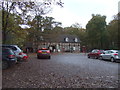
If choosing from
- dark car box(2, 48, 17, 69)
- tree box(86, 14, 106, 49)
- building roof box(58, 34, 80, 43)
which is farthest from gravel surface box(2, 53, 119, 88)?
building roof box(58, 34, 80, 43)

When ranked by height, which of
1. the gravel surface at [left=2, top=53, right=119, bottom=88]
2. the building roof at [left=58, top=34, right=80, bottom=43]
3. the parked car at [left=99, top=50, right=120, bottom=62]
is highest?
the building roof at [left=58, top=34, right=80, bottom=43]

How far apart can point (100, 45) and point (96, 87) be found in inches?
1971

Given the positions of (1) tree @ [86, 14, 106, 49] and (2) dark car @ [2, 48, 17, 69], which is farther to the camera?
(1) tree @ [86, 14, 106, 49]

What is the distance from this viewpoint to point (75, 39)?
60.1 meters

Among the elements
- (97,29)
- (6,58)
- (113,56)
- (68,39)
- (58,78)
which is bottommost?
(58,78)

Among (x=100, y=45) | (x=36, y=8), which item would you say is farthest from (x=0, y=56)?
(x=100, y=45)

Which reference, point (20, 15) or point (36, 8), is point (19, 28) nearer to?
point (20, 15)

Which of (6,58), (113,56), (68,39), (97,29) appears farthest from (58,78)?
(68,39)

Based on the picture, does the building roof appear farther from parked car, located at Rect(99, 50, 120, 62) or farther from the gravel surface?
the gravel surface

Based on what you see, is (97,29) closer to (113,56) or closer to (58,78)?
(113,56)

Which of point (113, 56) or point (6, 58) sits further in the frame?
point (113, 56)

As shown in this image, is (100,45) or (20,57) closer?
(20,57)

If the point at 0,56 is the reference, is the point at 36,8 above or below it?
above

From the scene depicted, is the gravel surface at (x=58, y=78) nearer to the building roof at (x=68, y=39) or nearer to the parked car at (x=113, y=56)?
the parked car at (x=113, y=56)
